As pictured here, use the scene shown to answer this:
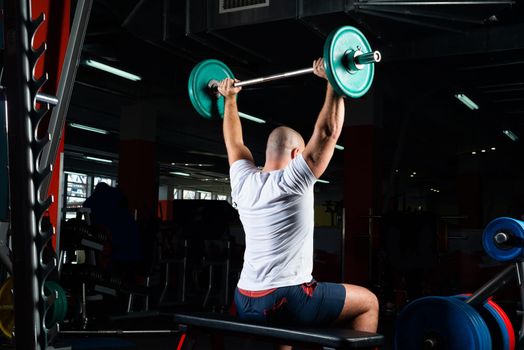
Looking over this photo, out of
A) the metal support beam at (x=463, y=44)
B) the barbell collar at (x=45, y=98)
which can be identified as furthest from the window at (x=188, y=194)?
the barbell collar at (x=45, y=98)

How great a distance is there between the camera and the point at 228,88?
6.42 feet

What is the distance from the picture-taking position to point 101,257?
12.0ft

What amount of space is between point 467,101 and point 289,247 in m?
5.66

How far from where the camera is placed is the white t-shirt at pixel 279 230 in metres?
1.52

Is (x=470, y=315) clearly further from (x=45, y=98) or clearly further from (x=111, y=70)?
(x=111, y=70)

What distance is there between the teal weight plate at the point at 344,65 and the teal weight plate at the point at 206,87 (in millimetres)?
548

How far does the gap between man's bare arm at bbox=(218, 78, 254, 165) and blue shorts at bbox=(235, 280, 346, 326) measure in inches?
15.6

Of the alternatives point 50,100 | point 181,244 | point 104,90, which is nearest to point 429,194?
point 104,90

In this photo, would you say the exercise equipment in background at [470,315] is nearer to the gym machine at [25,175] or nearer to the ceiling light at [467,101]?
the gym machine at [25,175]

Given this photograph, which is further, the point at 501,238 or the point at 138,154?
the point at 138,154

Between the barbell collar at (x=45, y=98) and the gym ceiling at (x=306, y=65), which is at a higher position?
the gym ceiling at (x=306, y=65)

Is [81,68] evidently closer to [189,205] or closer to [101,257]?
[189,205]

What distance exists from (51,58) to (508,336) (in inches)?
83.9

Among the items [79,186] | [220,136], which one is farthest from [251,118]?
[79,186]
